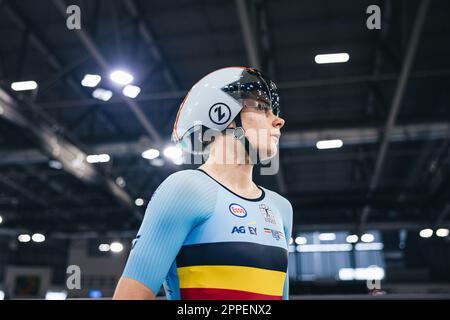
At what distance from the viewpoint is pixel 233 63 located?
9.58 meters

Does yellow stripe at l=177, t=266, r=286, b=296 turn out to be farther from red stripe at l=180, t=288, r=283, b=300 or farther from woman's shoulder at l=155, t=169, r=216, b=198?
woman's shoulder at l=155, t=169, r=216, b=198

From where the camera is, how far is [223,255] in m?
1.19

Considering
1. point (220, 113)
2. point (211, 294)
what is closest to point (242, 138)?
point (220, 113)

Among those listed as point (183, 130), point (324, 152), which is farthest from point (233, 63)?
point (183, 130)

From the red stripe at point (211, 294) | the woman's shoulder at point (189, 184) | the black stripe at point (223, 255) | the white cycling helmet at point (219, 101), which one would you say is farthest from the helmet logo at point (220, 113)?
the red stripe at point (211, 294)

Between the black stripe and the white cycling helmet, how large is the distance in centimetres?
39

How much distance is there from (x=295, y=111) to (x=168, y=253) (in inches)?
429

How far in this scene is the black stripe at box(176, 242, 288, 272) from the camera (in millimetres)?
1181

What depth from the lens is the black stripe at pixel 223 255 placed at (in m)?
1.18

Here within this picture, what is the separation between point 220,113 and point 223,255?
498mm

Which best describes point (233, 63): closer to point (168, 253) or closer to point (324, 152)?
point (324, 152)

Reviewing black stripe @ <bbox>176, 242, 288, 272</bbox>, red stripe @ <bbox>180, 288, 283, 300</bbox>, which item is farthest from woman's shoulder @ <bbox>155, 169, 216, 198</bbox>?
red stripe @ <bbox>180, 288, 283, 300</bbox>
